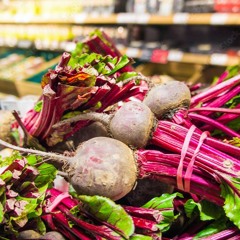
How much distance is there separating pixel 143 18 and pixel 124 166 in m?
2.54

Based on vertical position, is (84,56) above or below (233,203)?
above

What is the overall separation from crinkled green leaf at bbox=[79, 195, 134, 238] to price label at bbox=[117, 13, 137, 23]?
8.68ft

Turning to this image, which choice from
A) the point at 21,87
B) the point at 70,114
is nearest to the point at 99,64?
the point at 70,114

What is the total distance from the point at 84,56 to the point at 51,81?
0.71 feet

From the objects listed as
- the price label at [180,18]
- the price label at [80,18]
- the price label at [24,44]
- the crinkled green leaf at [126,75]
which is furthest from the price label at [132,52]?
the crinkled green leaf at [126,75]

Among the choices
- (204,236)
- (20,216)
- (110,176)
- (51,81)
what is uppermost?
(51,81)

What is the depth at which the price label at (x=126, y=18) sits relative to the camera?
132 inches

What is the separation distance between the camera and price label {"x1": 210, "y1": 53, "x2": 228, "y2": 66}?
2.89 metres

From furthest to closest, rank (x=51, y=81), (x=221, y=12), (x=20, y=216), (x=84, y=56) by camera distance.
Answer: (x=221, y=12) → (x=84, y=56) → (x=51, y=81) → (x=20, y=216)

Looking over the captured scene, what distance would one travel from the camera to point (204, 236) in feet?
3.67

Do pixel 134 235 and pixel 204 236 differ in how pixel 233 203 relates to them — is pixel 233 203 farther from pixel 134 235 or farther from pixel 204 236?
pixel 134 235

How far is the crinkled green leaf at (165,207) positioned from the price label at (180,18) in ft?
7.16

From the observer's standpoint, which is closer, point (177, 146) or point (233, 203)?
point (233, 203)

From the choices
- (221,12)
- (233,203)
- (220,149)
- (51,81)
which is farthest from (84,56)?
(221,12)
